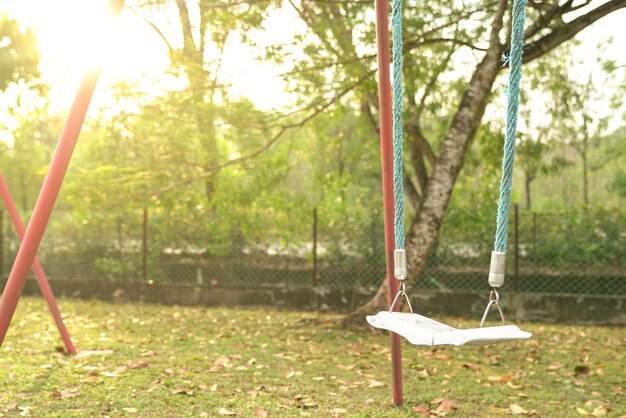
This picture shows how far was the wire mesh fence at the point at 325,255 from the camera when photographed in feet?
31.3

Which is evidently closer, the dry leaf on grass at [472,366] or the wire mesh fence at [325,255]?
the dry leaf on grass at [472,366]

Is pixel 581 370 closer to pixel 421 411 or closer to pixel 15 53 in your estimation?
pixel 421 411

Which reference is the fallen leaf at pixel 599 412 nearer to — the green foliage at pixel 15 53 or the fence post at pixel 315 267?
the fence post at pixel 315 267

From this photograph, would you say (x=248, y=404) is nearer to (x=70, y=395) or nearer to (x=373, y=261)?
(x=70, y=395)

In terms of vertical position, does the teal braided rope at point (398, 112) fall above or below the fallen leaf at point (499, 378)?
above

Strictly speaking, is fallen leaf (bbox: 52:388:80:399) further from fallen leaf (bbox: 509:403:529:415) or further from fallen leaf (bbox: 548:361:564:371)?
fallen leaf (bbox: 548:361:564:371)


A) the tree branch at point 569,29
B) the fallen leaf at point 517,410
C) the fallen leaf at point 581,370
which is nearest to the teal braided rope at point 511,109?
the fallen leaf at point 517,410

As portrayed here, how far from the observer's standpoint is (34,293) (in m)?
11.2

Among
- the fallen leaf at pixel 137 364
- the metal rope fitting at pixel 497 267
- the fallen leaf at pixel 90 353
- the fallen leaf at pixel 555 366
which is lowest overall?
the fallen leaf at pixel 555 366

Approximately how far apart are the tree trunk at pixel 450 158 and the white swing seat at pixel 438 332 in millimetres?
3685

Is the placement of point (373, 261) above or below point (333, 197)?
below

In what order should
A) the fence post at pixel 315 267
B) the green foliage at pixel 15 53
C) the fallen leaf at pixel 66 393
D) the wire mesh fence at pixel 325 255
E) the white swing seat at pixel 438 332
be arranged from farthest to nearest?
the fence post at pixel 315 267 < the wire mesh fence at pixel 325 255 < the green foliage at pixel 15 53 < the fallen leaf at pixel 66 393 < the white swing seat at pixel 438 332

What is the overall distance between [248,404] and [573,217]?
6431 mm

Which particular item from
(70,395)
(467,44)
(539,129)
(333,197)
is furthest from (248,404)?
(539,129)
